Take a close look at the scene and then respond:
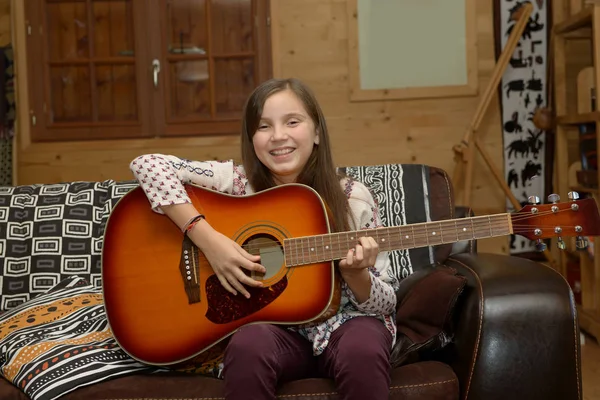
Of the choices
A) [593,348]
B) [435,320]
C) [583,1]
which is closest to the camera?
[435,320]

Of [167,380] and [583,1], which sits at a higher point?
[583,1]

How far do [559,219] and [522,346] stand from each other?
0.29 metres

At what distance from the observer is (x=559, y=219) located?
1519 millimetres

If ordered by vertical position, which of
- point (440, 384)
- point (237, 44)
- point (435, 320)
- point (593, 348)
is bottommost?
point (593, 348)

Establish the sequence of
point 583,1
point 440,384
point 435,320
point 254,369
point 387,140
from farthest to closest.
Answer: point 387,140 → point 583,1 → point 435,320 → point 440,384 → point 254,369

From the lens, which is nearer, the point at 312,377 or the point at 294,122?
the point at 312,377

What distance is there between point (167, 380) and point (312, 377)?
33 cm

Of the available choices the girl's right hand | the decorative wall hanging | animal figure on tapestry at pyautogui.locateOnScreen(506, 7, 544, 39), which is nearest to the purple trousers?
the girl's right hand

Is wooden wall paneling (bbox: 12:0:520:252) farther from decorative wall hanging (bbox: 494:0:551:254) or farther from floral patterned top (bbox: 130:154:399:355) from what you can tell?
floral patterned top (bbox: 130:154:399:355)

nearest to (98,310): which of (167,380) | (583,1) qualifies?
(167,380)

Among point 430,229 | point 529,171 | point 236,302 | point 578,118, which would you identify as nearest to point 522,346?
point 430,229

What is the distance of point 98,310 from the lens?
1944mm

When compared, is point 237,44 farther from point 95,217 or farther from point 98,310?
point 98,310

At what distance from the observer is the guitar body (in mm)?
1608
